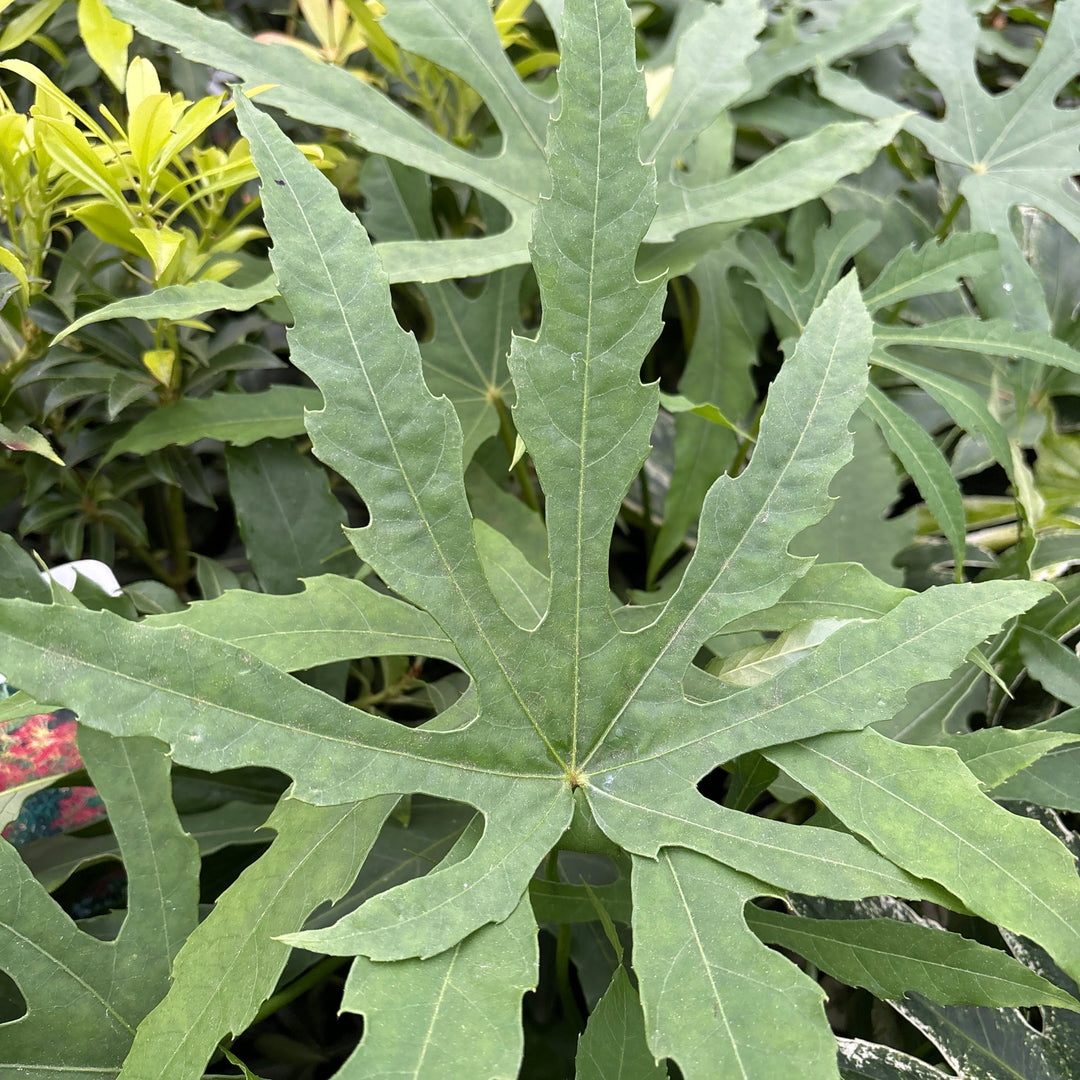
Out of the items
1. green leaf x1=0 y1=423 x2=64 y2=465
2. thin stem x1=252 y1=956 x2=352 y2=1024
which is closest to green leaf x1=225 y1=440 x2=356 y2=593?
green leaf x1=0 y1=423 x2=64 y2=465

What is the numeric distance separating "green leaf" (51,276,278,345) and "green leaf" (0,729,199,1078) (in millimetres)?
265

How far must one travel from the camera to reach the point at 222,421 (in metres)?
0.74

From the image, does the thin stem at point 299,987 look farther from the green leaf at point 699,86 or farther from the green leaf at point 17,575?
the green leaf at point 699,86

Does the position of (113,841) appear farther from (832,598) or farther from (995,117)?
(995,117)

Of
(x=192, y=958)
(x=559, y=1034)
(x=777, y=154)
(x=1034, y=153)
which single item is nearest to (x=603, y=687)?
(x=192, y=958)

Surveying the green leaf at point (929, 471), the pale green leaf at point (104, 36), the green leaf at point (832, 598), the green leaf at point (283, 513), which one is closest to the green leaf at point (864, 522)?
the green leaf at point (929, 471)

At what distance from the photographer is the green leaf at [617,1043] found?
51 cm

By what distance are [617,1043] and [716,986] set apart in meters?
0.11

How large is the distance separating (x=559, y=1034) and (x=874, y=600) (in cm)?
45

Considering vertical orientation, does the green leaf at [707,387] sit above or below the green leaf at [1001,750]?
above

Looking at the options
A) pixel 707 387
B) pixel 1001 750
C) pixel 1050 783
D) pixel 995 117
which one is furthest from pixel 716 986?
pixel 995 117

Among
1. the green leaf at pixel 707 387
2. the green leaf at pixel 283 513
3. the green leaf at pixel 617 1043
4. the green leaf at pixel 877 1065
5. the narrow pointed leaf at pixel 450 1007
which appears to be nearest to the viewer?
the narrow pointed leaf at pixel 450 1007

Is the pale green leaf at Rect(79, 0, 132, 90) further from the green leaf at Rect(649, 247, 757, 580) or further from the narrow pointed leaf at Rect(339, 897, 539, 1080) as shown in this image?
the narrow pointed leaf at Rect(339, 897, 539, 1080)

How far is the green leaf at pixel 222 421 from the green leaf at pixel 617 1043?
18.5 inches
